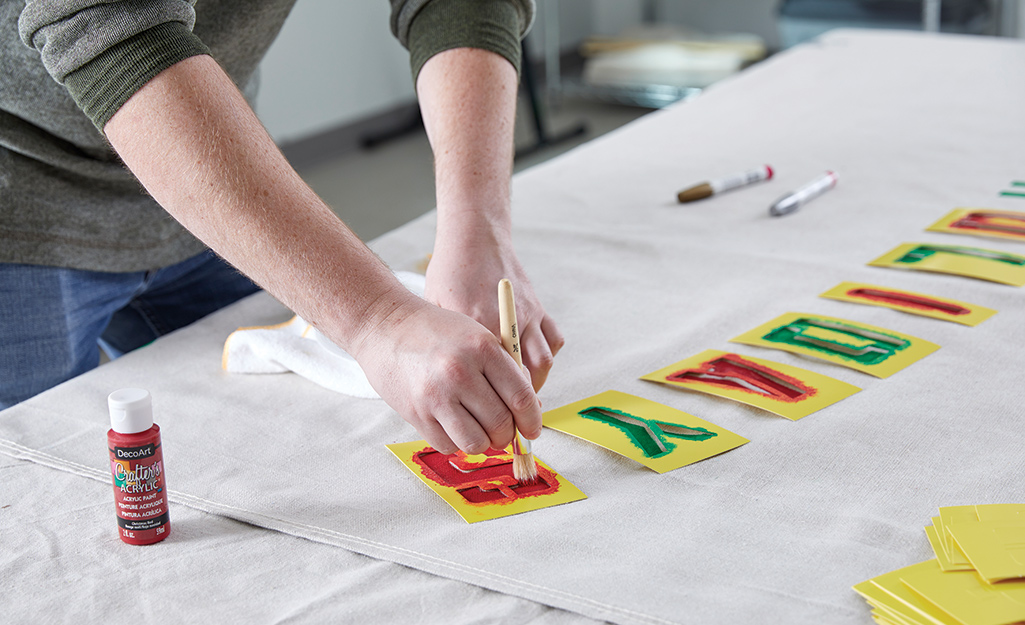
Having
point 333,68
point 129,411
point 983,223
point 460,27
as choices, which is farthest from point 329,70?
point 129,411

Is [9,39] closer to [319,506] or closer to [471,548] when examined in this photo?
[319,506]

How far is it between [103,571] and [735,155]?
1136 mm

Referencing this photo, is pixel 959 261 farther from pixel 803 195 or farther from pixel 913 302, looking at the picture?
pixel 803 195

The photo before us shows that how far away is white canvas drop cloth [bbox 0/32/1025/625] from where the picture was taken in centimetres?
62

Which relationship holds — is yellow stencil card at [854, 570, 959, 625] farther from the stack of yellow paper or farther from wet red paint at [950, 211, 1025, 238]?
wet red paint at [950, 211, 1025, 238]

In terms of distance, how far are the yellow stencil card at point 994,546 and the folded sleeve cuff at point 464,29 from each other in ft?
2.21

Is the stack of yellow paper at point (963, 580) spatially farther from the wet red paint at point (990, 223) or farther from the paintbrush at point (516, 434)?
the wet red paint at point (990, 223)

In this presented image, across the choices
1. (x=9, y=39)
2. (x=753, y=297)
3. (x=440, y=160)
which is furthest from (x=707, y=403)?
(x=9, y=39)

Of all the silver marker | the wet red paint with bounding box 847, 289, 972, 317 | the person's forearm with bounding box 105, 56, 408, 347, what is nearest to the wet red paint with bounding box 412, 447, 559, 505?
the person's forearm with bounding box 105, 56, 408, 347

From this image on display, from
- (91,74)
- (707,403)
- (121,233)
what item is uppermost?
(91,74)

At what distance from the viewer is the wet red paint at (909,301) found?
3.20 ft

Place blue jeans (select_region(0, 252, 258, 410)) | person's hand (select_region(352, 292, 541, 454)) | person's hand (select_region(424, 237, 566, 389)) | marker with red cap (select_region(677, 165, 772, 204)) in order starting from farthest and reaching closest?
marker with red cap (select_region(677, 165, 772, 204))
blue jeans (select_region(0, 252, 258, 410))
person's hand (select_region(424, 237, 566, 389))
person's hand (select_region(352, 292, 541, 454))

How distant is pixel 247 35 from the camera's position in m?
1.01

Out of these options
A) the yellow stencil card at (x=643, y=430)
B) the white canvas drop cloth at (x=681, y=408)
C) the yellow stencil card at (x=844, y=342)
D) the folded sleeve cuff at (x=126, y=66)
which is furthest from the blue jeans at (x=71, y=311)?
the yellow stencil card at (x=844, y=342)
